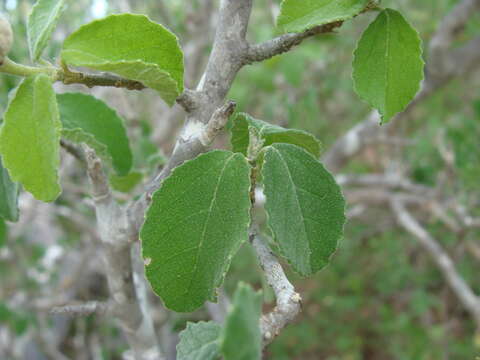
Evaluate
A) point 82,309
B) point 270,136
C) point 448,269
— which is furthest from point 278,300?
point 448,269

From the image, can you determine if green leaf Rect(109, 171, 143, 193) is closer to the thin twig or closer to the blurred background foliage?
the thin twig

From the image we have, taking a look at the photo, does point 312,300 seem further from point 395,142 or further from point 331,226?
point 331,226

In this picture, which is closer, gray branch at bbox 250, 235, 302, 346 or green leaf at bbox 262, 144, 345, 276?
gray branch at bbox 250, 235, 302, 346

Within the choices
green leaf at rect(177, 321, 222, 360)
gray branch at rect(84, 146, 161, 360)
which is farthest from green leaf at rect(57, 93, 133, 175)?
green leaf at rect(177, 321, 222, 360)

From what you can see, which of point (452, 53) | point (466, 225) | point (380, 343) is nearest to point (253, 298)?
point (466, 225)

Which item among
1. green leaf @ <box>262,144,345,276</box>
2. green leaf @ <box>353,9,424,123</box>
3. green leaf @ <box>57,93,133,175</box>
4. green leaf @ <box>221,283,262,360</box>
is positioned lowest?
green leaf @ <box>57,93,133,175</box>

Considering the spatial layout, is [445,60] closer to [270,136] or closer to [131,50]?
[270,136]
